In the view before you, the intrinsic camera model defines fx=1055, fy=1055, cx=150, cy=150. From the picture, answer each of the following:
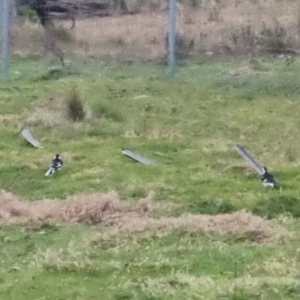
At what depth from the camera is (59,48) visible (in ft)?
49.8

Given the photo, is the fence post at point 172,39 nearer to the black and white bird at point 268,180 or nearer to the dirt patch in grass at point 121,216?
the black and white bird at point 268,180

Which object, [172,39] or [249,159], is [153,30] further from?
[249,159]

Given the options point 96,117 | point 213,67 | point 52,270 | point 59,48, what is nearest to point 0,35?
point 59,48

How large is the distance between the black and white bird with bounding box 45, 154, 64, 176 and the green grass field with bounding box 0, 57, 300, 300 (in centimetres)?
5

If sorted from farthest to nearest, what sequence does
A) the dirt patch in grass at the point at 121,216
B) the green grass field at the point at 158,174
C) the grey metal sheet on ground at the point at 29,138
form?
the grey metal sheet on ground at the point at 29,138 < the dirt patch in grass at the point at 121,216 < the green grass field at the point at 158,174

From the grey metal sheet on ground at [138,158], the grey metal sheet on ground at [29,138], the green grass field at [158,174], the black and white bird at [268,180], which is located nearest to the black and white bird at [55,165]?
the green grass field at [158,174]

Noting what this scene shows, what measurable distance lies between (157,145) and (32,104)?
2.36m

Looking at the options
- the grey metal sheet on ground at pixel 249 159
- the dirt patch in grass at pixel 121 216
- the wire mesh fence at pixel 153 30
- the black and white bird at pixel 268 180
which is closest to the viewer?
the dirt patch in grass at pixel 121 216

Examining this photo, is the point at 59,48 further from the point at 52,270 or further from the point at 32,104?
the point at 52,270

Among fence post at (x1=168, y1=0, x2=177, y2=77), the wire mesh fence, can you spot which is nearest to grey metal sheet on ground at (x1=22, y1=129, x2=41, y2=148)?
fence post at (x1=168, y1=0, x2=177, y2=77)

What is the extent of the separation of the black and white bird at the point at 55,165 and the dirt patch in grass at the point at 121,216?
82 cm

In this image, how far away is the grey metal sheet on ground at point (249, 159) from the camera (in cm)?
766

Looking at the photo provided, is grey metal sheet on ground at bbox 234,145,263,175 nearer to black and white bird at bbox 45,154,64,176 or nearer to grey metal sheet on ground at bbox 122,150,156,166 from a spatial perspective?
grey metal sheet on ground at bbox 122,150,156,166

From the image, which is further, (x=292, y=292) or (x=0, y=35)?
(x=0, y=35)
